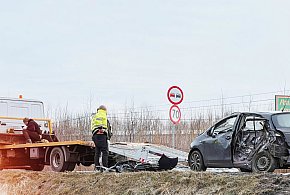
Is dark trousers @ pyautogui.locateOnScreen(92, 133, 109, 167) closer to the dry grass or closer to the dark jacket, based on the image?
the dry grass

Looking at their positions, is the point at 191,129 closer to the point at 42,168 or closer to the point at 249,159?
the point at 42,168

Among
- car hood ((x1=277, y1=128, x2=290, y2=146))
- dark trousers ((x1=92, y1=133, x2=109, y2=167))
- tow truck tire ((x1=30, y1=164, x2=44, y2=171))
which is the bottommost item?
tow truck tire ((x1=30, y1=164, x2=44, y2=171))

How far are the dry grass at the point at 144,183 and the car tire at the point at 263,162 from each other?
1878 millimetres

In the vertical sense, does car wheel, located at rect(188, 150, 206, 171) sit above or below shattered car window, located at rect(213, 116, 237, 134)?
below

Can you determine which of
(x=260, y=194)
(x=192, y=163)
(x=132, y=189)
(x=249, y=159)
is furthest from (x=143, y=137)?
(x=260, y=194)

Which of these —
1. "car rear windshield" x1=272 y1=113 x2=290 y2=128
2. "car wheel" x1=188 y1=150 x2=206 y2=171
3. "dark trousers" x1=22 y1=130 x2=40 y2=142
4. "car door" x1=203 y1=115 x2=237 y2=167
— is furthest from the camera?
"dark trousers" x1=22 y1=130 x2=40 y2=142

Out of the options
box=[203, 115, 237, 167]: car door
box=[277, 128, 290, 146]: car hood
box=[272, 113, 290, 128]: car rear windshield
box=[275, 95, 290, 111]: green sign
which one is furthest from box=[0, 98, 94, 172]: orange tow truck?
box=[275, 95, 290, 111]: green sign

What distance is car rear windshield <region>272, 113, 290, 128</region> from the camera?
11891 millimetres

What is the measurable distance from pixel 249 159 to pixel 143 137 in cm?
1129

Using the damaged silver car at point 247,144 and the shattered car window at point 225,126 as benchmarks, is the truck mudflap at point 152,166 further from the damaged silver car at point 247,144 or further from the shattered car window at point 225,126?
the shattered car window at point 225,126

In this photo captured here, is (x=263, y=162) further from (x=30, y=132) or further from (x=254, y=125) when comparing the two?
(x=30, y=132)

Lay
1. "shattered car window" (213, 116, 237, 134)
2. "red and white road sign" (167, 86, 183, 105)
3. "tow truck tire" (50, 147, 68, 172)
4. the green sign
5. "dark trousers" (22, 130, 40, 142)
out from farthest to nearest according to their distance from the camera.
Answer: the green sign < "dark trousers" (22, 130, 40, 142) < "red and white road sign" (167, 86, 183, 105) < "tow truck tire" (50, 147, 68, 172) < "shattered car window" (213, 116, 237, 134)

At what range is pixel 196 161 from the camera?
1385 cm

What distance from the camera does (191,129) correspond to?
73.0 ft
